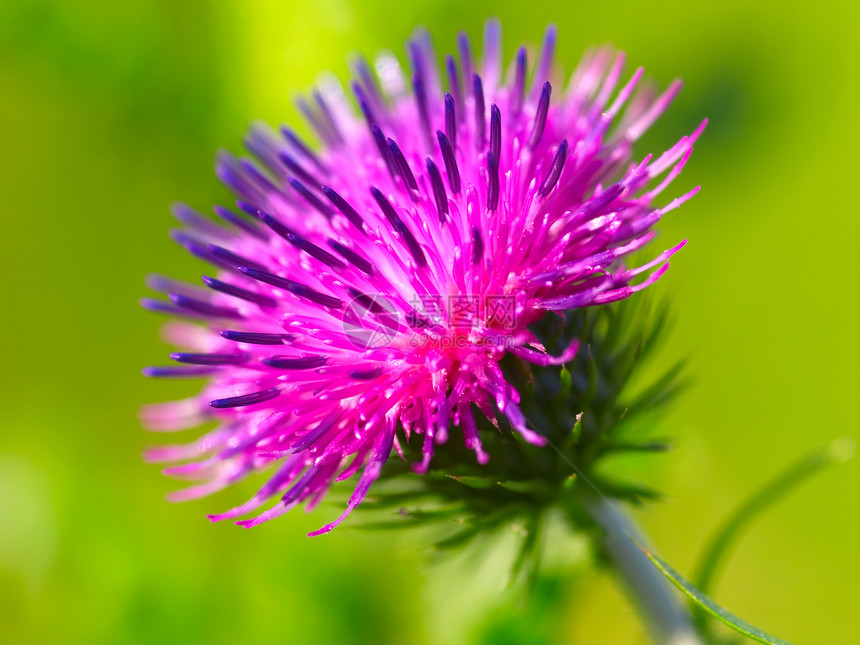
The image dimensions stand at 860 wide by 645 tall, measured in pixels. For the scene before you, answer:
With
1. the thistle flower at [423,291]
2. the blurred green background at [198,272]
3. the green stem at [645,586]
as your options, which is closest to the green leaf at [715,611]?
the thistle flower at [423,291]

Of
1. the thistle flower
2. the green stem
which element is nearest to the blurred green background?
the green stem

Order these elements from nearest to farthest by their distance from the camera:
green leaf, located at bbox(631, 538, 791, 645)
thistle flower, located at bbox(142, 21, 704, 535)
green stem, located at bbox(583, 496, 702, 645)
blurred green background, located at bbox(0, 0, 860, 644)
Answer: green leaf, located at bbox(631, 538, 791, 645) → thistle flower, located at bbox(142, 21, 704, 535) → green stem, located at bbox(583, 496, 702, 645) → blurred green background, located at bbox(0, 0, 860, 644)

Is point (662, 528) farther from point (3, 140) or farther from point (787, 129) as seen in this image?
point (3, 140)

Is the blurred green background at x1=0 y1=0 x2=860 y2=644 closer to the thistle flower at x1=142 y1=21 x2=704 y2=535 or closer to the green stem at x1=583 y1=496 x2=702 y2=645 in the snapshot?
the green stem at x1=583 y1=496 x2=702 y2=645

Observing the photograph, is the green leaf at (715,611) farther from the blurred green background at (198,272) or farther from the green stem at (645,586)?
the blurred green background at (198,272)

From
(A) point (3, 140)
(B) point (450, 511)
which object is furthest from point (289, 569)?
(A) point (3, 140)

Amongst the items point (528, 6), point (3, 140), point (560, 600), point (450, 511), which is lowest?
point (560, 600)

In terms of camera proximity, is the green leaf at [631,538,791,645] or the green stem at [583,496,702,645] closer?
the green leaf at [631,538,791,645]
